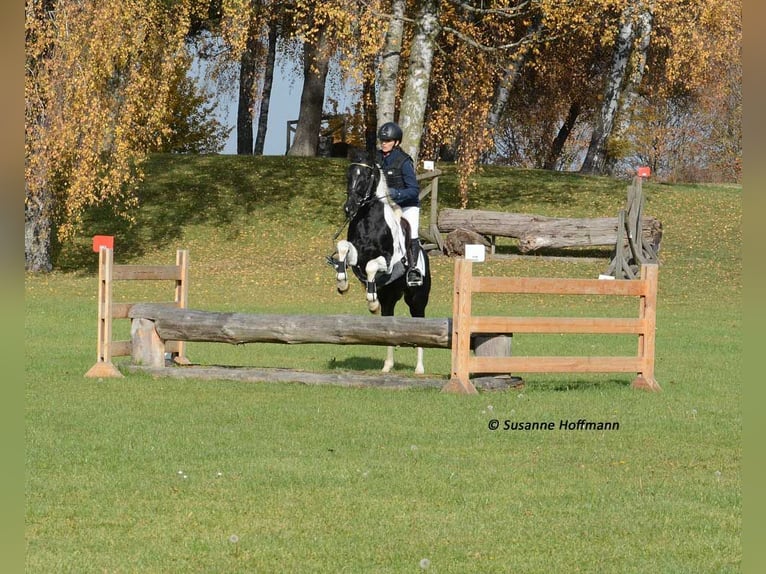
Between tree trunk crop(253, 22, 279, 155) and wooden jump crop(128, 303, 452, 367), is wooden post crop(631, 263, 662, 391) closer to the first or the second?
wooden jump crop(128, 303, 452, 367)

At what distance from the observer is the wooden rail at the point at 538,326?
12266 mm

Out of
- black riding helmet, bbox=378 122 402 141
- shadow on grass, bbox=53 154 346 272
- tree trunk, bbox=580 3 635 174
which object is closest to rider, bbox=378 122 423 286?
black riding helmet, bbox=378 122 402 141

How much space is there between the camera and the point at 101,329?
13883mm

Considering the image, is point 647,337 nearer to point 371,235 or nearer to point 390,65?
point 371,235

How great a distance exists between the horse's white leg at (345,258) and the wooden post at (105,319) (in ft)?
9.50

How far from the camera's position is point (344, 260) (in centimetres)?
1323

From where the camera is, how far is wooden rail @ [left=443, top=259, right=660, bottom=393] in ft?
40.2

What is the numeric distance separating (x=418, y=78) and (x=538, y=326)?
52.9 ft

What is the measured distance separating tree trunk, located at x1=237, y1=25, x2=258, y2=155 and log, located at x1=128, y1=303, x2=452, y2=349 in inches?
1086

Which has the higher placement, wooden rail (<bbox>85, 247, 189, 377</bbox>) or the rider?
the rider

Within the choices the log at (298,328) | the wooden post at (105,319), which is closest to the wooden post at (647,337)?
the log at (298,328)

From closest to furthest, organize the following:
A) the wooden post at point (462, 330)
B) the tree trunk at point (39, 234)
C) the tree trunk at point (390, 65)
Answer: the wooden post at point (462, 330) → the tree trunk at point (39, 234) → the tree trunk at point (390, 65)

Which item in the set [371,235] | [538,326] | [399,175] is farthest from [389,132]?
[538,326]

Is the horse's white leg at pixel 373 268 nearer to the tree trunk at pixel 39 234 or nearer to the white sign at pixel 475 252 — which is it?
the white sign at pixel 475 252
